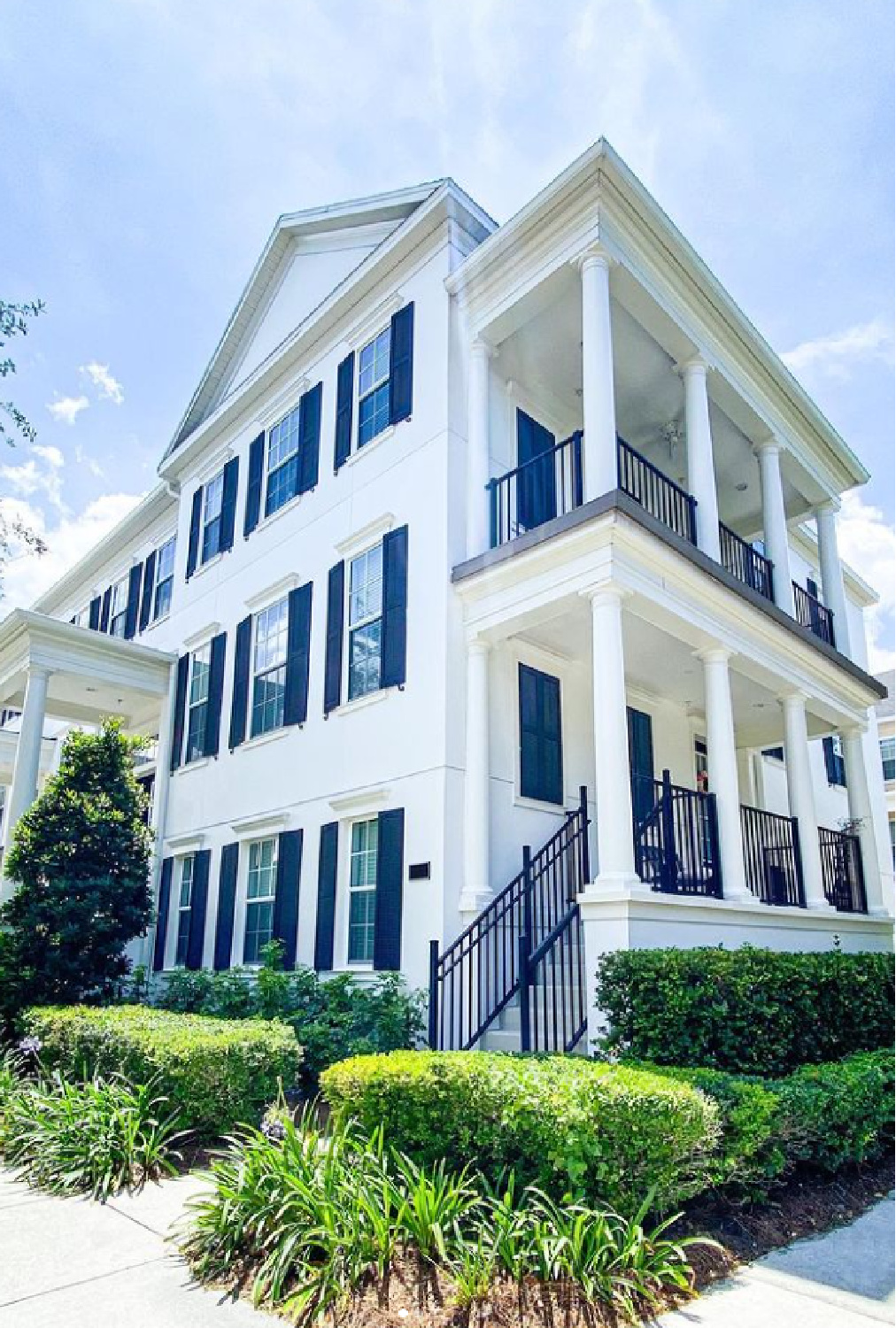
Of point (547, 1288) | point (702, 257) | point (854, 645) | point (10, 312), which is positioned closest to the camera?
point (547, 1288)

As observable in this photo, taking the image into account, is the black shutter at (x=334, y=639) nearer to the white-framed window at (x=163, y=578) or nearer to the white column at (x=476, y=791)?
the white column at (x=476, y=791)

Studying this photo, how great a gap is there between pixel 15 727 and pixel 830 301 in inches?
842

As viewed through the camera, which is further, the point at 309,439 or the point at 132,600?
the point at 132,600

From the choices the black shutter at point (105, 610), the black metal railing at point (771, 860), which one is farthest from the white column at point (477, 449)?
the black shutter at point (105, 610)

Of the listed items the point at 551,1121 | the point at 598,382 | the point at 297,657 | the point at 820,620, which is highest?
the point at 598,382

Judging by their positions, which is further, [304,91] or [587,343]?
[587,343]

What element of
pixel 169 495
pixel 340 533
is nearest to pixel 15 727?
pixel 169 495

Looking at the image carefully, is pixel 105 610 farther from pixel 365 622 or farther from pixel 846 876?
pixel 846 876

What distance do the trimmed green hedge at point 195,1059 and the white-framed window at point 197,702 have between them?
623 cm

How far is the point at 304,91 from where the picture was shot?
709 cm

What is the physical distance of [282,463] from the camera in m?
13.0

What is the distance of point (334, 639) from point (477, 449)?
2880 millimetres

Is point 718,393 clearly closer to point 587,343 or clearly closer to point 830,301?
point 587,343

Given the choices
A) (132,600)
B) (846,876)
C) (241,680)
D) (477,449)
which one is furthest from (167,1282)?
(132,600)
